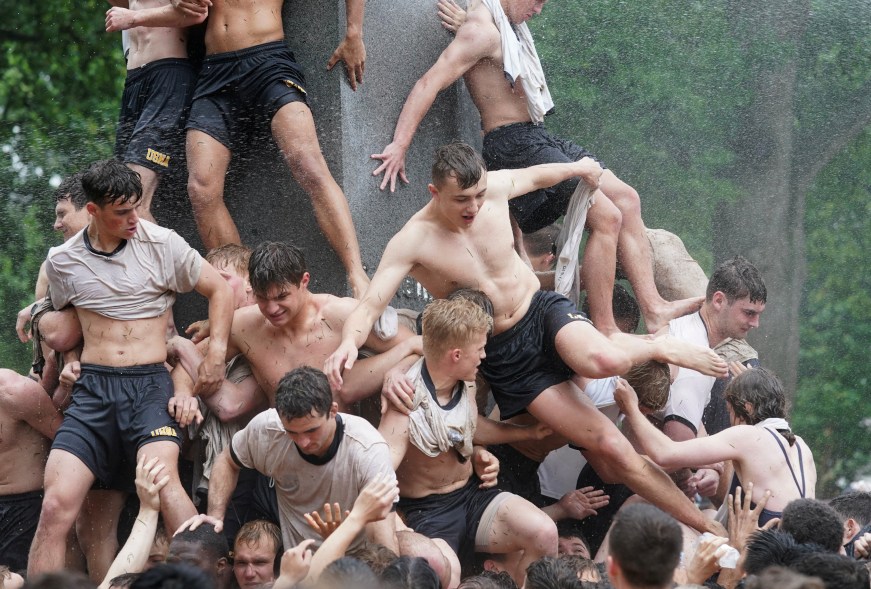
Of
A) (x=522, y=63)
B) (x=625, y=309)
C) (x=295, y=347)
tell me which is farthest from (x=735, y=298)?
(x=295, y=347)

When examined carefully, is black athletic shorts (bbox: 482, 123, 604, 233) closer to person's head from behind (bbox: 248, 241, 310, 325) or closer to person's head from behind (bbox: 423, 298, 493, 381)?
person's head from behind (bbox: 423, 298, 493, 381)

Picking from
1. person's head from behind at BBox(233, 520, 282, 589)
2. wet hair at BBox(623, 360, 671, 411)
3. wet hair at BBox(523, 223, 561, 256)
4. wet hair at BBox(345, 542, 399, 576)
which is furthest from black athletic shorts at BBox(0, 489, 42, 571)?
wet hair at BBox(523, 223, 561, 256)

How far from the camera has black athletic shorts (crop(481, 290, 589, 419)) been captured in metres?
6.09

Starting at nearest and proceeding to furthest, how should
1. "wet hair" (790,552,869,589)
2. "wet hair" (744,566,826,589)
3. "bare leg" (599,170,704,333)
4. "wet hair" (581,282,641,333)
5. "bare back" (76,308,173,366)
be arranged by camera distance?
"wet hair" (744,566,826,589) < "wet hair" (790,552,869,589) < "bare back" (76,308,173,366) < "bare leg" (599,170,704,333) < "wet hair" (581,282,641,333)

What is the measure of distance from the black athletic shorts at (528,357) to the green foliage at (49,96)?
286 inches

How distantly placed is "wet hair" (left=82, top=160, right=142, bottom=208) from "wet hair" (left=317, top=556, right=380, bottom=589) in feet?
7.62

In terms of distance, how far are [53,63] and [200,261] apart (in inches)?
339

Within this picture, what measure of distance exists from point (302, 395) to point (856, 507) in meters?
2.65

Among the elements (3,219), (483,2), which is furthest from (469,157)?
(3,219)

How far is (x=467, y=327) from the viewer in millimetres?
5633

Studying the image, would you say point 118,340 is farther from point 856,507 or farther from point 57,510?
point 856,507

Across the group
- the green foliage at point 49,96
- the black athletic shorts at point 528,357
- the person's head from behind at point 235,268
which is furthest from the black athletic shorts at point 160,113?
the green foliage at point 49,96

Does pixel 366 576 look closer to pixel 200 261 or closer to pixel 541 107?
pixel 200 261

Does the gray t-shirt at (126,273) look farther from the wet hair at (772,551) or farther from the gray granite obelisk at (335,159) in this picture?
the wet hair at (772,551)
